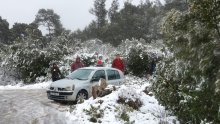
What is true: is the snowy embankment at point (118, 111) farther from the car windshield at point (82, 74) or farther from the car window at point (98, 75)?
the car windshield at point (82, 74)

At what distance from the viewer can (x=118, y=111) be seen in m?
14.9

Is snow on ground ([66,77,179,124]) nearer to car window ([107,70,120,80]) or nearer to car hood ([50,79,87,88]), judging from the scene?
car hood ([50,79,87,88])

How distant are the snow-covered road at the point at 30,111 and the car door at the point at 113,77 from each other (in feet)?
8.61

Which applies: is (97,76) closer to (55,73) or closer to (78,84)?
(78,84)

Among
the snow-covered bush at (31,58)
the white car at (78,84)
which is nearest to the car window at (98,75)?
the white car at (78,84)

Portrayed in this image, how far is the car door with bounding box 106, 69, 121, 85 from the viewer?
→ 19797 millimetres

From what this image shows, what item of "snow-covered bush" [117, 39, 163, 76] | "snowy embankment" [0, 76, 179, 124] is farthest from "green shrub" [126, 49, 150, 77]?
"snowy embankment" [0, 76, 179, 124]

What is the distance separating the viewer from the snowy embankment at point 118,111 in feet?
47.0

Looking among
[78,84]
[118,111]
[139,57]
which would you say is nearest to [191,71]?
[118,111]

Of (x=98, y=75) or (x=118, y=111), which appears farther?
(x=98, y=75)

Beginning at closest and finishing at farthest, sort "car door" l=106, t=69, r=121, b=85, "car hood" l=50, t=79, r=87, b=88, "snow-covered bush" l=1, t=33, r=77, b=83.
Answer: "car hood" l=50, t=79, r=87, b=88
"car door" l=106, t=69, r=121, b=85
"snow-covered bush" l=1, t=33, r=77, b=83

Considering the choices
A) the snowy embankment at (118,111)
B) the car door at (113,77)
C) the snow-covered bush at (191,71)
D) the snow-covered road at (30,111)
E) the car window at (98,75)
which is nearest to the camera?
the snow-covered bush at (191,71)

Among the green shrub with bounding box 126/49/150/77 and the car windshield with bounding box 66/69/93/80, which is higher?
the green shrub with bounding box 126/49/150/77

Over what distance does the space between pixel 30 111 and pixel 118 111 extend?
128 inches
